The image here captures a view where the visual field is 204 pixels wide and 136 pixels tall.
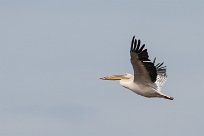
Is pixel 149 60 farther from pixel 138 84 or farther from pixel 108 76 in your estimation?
pixel 108 76

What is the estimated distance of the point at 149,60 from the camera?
34750 millimetres

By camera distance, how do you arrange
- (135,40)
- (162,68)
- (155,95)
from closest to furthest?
(135,40) → (155,95) → (162,68)

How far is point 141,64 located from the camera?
34.9 metres

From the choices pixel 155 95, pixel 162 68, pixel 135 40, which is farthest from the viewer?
pixel 162 68

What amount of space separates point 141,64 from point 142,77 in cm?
109

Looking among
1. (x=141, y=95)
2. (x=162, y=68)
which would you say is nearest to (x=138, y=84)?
(x=141, y=95)

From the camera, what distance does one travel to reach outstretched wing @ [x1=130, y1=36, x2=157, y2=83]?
34500 millimetres

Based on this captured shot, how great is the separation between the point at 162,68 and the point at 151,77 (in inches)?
182

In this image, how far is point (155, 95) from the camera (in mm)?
36781

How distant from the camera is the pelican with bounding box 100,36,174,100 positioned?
34.6 metres

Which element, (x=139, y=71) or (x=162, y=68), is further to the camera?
(x=162, y=68)

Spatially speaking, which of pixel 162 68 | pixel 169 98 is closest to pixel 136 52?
pixel 169 98

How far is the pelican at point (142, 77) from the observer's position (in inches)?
1361

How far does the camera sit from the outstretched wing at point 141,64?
34500mm
